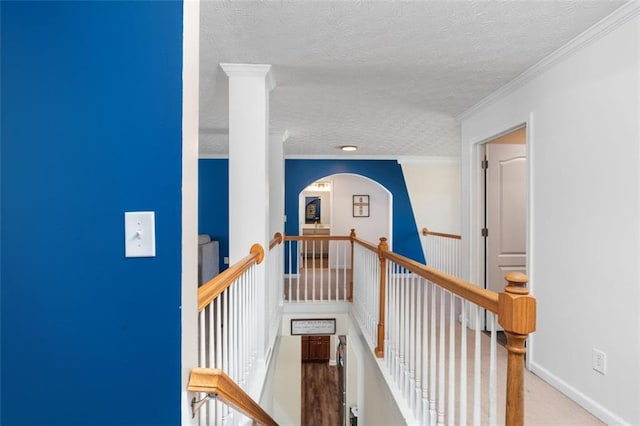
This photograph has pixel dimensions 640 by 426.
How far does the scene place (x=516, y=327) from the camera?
93 cm

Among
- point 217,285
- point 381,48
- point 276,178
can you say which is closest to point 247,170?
point 381,48

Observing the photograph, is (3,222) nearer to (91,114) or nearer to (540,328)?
(91,114)

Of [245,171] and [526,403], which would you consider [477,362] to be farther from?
[245,171]

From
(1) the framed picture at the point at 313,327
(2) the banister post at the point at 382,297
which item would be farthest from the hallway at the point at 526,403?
(1) the framed picture at the point at 313,327

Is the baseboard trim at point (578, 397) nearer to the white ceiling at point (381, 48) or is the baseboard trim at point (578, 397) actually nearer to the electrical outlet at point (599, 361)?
the electrical outlet at point (599, 361)

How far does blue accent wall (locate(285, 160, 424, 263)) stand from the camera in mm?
5945

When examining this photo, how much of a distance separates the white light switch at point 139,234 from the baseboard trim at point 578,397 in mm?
2409

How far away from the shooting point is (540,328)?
234 centimetres

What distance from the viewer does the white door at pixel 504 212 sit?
3361mm

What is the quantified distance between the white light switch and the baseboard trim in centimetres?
241

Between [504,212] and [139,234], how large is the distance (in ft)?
11.5

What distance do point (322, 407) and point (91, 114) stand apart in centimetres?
641

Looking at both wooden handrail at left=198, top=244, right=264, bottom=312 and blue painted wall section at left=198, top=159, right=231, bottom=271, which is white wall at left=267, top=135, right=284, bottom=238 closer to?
blue painted wall section at left=198, top=159, right=231, bottom=271

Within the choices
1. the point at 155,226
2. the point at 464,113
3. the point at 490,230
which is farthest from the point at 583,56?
the point at 155,226
